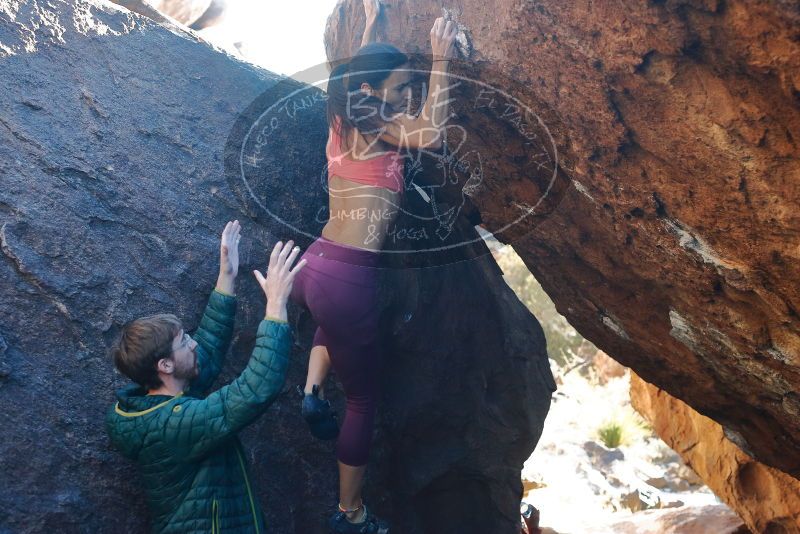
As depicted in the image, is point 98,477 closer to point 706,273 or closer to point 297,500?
point 297,500

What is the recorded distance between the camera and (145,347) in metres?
2.35

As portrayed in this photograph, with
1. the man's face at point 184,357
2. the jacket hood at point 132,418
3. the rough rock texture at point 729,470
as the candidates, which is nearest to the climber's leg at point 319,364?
the man's face at point 184,357

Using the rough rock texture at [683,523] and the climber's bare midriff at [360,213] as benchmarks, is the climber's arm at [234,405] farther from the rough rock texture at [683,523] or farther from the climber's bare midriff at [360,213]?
the rough rock texture at [683,523]

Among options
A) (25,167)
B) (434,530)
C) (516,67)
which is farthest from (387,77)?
(434,530)

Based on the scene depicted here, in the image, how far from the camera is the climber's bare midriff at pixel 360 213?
324 cm

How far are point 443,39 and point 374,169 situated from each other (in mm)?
664

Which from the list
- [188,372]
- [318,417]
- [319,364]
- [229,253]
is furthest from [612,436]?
[188,372]

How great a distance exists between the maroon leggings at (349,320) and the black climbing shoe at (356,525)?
0.93ft

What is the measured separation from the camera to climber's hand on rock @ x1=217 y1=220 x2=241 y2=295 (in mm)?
2893

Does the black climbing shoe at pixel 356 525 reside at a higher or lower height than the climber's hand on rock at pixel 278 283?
lower

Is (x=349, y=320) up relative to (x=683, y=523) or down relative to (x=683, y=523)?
up

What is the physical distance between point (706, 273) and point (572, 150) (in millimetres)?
755

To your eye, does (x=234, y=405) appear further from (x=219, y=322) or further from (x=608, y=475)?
(x=608, y=475)

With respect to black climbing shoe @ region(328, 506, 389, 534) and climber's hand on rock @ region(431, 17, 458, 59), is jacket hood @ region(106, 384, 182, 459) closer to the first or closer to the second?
black climbing shoe @ region(328, 506, 389, 534)
